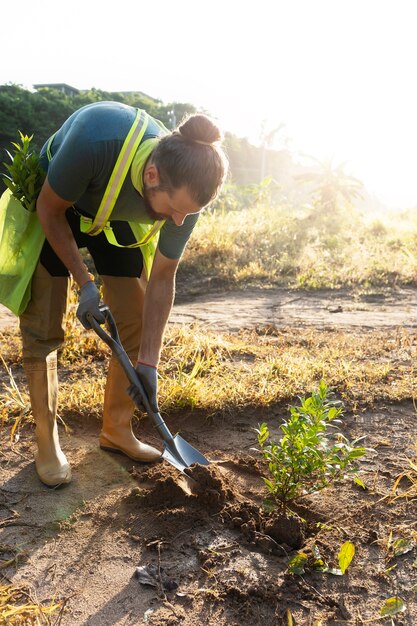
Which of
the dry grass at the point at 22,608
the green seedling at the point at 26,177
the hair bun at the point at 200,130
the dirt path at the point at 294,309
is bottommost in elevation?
the dirt path at the point at 294,309

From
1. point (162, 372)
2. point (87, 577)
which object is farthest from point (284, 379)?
point (87, 577)

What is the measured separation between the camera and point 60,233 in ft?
7.22

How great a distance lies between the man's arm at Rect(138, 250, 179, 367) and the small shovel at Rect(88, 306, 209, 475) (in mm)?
116

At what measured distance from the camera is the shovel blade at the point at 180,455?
2.36m

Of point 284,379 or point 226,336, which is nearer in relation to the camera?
point 284,379

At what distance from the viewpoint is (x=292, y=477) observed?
2.16 m

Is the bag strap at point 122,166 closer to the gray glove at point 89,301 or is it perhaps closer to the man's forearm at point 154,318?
the gray glove at point 89,301

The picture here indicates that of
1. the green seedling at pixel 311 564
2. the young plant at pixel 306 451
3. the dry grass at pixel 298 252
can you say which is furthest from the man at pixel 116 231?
the dry grass at pixel 298 252

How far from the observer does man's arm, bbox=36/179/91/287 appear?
2162 millimetres

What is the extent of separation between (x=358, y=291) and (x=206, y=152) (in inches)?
183

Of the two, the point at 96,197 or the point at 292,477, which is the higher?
the point at 96,197

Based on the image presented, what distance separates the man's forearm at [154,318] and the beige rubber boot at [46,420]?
0.41m

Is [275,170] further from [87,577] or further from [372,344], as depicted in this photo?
[87,577]

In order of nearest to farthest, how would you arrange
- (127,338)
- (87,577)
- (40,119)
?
1. (87,577)
2. (127,338)
3. (40,119)
